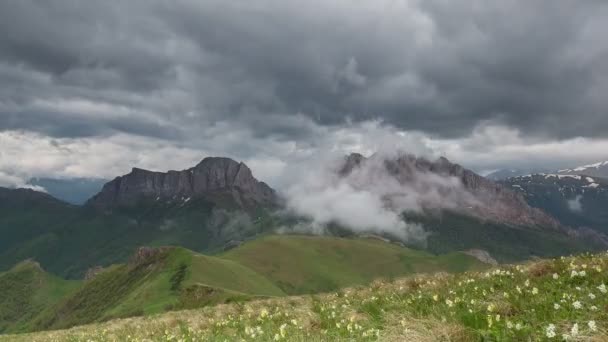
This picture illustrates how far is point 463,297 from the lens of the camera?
458 inches

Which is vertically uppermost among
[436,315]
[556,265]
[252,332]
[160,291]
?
[556,265]

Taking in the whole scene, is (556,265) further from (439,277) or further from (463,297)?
(439,277)

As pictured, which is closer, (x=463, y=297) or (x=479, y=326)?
(x=479, y=326)

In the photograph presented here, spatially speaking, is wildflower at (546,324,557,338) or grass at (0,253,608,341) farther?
grass at (0,253,608,341)

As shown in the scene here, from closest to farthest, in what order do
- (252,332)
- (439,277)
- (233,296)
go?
(252,332) < (439,277) < (233,296)

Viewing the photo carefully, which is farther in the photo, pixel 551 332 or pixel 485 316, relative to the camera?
pixel 485 316

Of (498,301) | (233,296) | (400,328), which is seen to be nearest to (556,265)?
(498,301)

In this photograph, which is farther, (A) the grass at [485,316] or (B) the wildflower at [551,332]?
(A) the grass at [485,316]

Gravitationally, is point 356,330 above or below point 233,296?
above

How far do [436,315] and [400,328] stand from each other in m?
1.87

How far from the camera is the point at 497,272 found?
15.3 metres

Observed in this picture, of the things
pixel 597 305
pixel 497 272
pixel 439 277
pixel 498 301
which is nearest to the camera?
pixel 597 305

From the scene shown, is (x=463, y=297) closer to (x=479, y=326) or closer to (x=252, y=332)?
(x=479, y=326)

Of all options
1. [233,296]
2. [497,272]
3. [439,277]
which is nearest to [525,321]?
[497,272]
